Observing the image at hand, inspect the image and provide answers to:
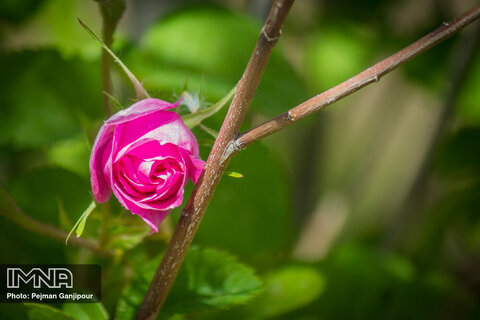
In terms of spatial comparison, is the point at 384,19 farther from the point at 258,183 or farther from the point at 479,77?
the point at 258,183

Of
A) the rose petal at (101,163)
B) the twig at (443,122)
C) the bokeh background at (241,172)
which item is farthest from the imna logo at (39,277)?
the twig at (443,122)

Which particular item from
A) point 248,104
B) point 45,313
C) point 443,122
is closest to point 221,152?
point 248,104

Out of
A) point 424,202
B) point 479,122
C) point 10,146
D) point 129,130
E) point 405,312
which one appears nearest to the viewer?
point 129,130

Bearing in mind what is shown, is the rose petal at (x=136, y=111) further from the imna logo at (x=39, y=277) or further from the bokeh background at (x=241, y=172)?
the imna logo at (x=39, y=277)

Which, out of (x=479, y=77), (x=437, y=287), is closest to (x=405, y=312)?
(x=437, y=287)

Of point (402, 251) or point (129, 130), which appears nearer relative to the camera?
point (129, 130)

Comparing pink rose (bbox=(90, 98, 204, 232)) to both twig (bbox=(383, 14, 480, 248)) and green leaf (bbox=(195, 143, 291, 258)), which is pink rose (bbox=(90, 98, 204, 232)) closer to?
green leaf (bbox=(195, 143, 291, 258))
